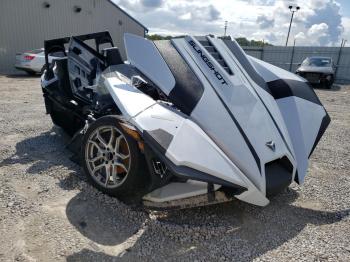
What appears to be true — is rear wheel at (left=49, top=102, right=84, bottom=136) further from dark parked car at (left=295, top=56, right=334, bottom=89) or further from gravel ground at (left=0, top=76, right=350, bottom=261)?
dark parked car at (left=295, top=56, right=334, bottom=89)

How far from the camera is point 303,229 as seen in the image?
3.00m

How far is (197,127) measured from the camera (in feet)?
9.55

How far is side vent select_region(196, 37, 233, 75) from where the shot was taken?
3.54 m

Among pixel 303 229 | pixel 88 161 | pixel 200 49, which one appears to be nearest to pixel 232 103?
pixel 200 49

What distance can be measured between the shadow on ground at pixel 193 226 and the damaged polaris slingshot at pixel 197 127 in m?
0.20

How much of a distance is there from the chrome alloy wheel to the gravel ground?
0.64 feet

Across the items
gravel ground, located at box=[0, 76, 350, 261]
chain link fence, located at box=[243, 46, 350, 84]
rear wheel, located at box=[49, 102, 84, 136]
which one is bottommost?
chain link fence, located at box=[243, 46, 350, 84]

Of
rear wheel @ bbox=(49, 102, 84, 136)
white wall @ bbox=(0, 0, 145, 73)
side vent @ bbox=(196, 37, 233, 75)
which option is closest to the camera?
side vent @ bbox=(196, 37, 233, 75)

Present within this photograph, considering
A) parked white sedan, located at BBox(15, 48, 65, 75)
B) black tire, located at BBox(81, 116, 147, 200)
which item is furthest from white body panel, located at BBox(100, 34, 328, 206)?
parked white sedan, located at BBox(15, 48, 65, 75)

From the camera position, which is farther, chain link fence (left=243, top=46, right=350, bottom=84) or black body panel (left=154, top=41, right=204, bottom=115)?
chain link fence (left=243, top=46, right=350, bottom=84)

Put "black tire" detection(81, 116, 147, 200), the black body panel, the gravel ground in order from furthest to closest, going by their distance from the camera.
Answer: the black body panel → "black tire" detection(81, 116, 147, 200) → the gravel ground

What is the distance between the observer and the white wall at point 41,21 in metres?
19.5

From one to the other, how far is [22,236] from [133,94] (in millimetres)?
1600

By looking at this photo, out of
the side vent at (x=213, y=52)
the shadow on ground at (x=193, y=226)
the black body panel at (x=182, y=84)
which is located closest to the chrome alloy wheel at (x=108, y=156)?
the shadow on ground at (x=193, y=226)
